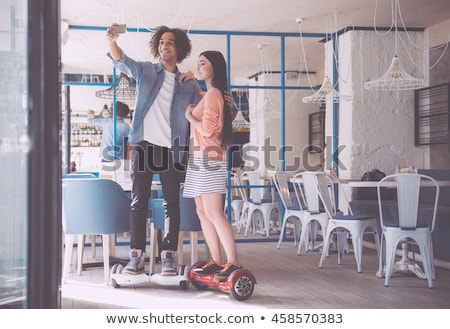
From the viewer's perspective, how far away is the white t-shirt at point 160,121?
15.5 feet

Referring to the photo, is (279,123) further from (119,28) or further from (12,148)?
(12,148)

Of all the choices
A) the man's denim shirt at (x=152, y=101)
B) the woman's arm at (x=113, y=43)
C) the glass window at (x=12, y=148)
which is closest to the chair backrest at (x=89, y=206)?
the man's denim shirt at (x=152, y=101)

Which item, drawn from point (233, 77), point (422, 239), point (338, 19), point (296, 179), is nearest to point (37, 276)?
point (422, 239)

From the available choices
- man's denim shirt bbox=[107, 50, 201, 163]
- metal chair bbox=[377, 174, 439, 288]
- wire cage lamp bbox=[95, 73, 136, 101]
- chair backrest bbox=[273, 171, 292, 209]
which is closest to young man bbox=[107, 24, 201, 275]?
man's denim shirt bbox=[107, 50, 201, 163]

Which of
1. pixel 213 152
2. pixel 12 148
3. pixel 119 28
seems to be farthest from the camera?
pixel 213 152

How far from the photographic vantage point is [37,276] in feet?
7.63

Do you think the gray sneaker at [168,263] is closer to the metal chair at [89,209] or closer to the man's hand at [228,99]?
the metal chair at [89,209]

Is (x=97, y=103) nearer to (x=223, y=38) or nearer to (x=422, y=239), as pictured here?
(x=223, y=38)

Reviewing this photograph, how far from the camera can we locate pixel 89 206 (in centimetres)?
505

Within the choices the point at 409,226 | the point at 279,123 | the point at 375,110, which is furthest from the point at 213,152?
the point at 279,123

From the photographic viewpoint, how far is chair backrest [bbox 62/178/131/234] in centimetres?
503

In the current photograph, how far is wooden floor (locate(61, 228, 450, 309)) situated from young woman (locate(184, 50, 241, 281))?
0.35 meters

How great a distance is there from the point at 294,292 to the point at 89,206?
179cm

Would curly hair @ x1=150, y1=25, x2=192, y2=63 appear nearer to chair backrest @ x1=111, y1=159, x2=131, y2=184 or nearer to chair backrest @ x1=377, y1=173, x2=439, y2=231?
chair backrest @ x1=111, y1=159, x2=131, y2=184
